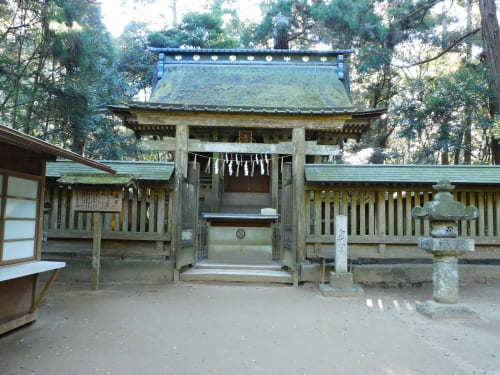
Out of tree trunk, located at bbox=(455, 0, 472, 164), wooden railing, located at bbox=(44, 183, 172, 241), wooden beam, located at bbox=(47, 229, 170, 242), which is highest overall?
tree trunk, located at bbox=(455, 0, 472, 164)

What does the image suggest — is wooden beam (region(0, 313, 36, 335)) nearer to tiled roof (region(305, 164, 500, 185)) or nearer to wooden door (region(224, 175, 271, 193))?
tiled roof (region(305, 164, 500, 185))

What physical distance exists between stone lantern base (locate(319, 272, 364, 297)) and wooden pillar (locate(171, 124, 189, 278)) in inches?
140

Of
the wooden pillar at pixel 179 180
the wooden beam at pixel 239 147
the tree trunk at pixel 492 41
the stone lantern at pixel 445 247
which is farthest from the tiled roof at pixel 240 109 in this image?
the tree trunk at pixel 492 41

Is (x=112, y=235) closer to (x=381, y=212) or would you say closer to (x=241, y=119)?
(x=241, y=119)

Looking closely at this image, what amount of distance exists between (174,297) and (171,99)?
685 cm

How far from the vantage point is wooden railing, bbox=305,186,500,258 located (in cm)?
805

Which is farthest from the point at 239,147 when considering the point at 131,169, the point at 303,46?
the point at 303,46

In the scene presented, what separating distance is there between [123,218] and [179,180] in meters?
1.75

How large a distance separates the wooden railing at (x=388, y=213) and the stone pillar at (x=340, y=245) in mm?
667

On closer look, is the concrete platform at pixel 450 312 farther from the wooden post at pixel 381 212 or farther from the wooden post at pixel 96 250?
the wooden post at pixel 96 250

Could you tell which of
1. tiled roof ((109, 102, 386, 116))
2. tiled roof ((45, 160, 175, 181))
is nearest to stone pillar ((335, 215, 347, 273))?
tiled roof ((109, 102, 386, 116))

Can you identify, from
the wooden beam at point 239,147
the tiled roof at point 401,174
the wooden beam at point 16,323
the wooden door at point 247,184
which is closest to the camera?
the wooden beam at point 16,323

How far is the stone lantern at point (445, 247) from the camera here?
5660 millimetres

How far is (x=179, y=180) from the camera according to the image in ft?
26.5
